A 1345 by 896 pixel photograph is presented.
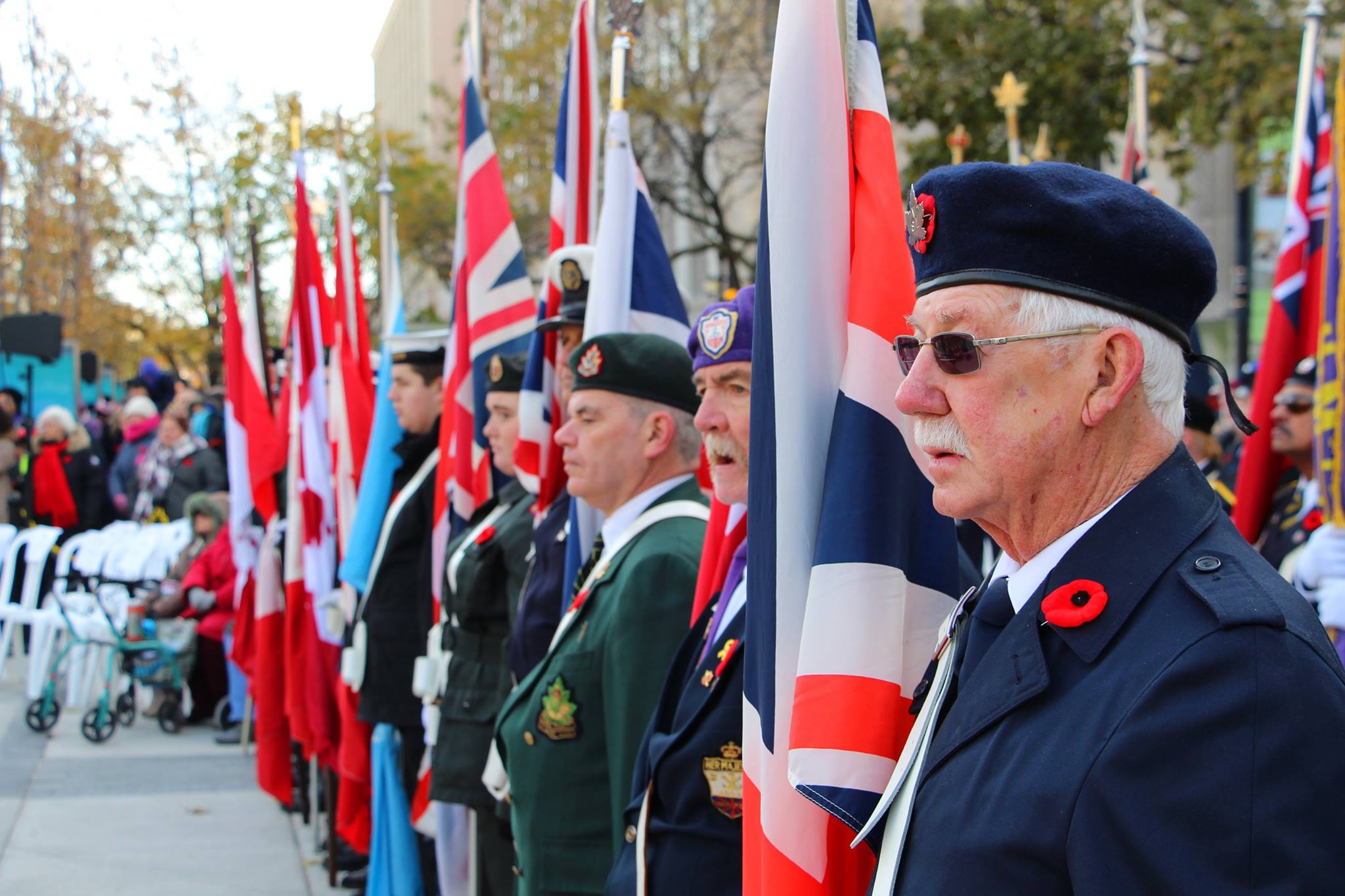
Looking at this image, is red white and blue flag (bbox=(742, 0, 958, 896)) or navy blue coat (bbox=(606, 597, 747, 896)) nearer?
red white and blue flag (bbox=(742, 0, 958, 896))

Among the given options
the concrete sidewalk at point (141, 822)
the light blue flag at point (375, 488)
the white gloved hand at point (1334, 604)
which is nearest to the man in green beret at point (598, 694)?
the white gloved hand at point (1334, 604)

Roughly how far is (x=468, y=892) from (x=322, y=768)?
96.3 inches

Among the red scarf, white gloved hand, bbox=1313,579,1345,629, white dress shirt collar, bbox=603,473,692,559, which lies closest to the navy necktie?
white dress shirt collar, bbox=603,473,692,559

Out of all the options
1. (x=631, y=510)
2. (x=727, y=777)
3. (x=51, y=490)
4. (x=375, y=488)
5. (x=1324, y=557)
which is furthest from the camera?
(x=51, y=490)

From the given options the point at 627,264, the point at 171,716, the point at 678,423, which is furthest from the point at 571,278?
the point at 171,716

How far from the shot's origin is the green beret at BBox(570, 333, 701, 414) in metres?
3.70

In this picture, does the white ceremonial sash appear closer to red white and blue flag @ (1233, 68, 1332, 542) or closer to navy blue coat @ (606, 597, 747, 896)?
navy blue coat @ (606, 597, 747, 896)

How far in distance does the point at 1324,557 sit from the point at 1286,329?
51.8 inches

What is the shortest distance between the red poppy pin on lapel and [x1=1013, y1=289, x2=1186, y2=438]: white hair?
244 millimetres

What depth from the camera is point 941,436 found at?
1.82 meters

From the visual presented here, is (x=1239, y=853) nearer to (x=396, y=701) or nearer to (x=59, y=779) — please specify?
(x=396, y=701)

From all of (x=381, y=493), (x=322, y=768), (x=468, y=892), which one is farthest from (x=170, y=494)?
(x=468, y=892)

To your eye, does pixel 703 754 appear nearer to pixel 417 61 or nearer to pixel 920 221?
pixel 920 221

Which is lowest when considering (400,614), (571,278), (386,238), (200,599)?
(200,599)
